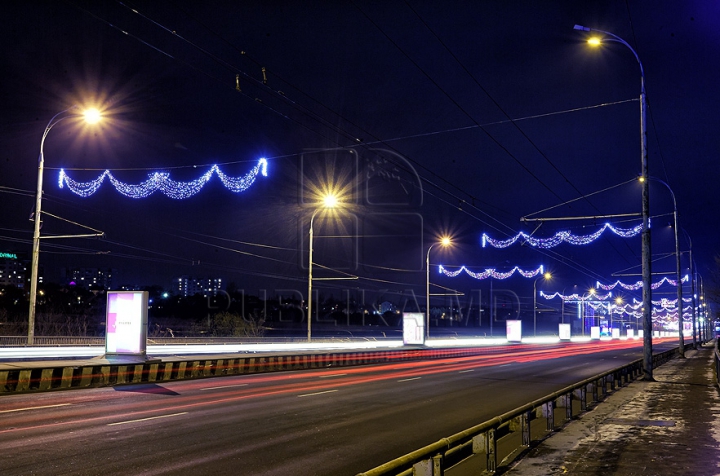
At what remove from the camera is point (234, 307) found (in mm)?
122812

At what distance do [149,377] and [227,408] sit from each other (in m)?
10.0

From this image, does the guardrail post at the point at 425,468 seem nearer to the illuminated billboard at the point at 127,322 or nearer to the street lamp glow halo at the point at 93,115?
the illuminated billboard at the point at 127,322

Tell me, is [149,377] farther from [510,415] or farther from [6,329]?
[6,329]

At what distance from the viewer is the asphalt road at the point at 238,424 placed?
9859mm

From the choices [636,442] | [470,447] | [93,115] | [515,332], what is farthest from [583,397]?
[515,332]

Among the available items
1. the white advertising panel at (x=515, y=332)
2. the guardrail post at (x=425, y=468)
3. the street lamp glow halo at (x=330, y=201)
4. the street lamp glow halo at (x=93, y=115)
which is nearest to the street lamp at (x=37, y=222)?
the street lamp glow halo at (x=93, y=115)

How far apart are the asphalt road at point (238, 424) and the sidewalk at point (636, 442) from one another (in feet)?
7.71

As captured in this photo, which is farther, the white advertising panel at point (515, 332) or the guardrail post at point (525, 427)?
the white advertising panel at point (515, 332)

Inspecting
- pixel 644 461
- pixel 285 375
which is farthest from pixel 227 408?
pixel 285 375

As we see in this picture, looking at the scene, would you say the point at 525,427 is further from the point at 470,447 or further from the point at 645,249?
the point at 645,249

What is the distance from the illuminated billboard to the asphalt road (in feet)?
7.97

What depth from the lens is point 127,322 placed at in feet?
84.5

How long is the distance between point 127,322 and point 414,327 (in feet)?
88.3

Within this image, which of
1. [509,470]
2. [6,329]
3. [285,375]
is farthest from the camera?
[6,329]
